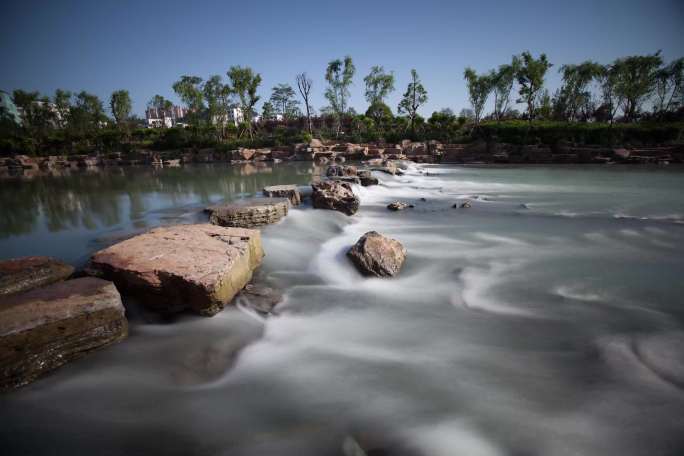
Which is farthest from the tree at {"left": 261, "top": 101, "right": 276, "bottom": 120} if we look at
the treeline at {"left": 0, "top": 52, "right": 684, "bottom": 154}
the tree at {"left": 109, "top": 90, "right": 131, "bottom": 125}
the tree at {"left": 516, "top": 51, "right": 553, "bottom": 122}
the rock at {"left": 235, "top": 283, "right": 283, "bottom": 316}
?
the rock at {"left": 235, "top": 283, "right": 283, "bottom": 316}

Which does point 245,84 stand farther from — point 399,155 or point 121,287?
point 121,287

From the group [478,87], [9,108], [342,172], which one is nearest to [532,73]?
[478,87]

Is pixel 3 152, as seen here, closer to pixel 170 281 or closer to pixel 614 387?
pixel 170 281

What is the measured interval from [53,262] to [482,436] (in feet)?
13.2

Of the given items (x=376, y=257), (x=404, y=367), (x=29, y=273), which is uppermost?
(x=29, y=273)

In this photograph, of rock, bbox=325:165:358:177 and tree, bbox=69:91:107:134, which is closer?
rock, bbox=325:165:358:177

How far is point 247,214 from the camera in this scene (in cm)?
540

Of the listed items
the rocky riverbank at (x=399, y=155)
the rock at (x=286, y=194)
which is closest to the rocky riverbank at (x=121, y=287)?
the rock at (x=286, y=194)

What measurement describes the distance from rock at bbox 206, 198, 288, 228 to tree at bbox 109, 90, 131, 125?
48.8 meters

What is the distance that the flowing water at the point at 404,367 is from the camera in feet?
6.10

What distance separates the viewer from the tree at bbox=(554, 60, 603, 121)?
31.6 m

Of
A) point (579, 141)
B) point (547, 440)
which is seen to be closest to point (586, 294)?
point (547, 440)

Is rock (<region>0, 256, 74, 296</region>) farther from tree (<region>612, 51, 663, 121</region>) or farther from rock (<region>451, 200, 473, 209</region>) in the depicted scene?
tree (<region>612, 51, 663, 121</region>)

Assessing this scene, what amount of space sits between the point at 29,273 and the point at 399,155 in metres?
25.5
